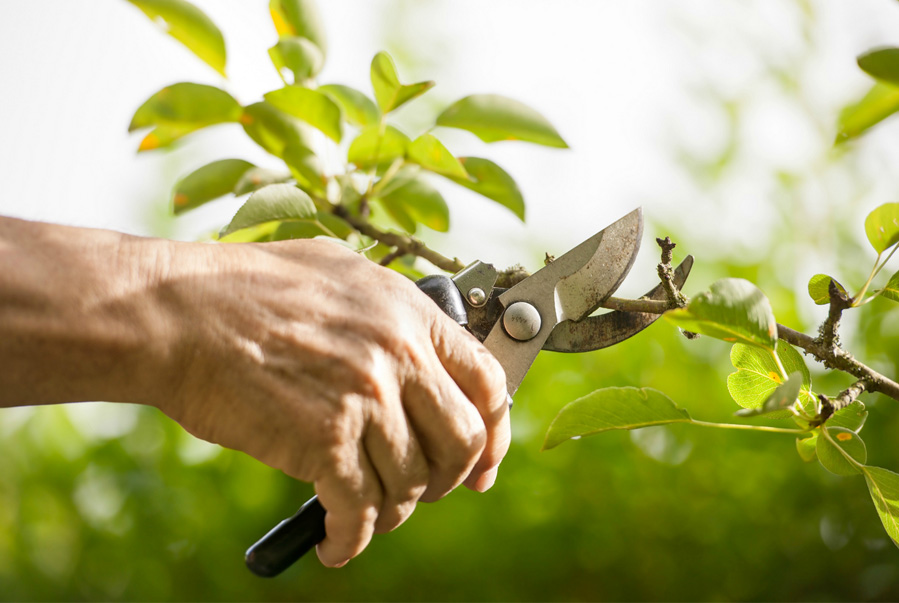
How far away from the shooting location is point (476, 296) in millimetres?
566

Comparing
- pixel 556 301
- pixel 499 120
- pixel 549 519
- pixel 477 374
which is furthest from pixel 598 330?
pixel 549 519

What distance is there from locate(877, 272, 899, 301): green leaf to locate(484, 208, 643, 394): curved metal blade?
19 cm

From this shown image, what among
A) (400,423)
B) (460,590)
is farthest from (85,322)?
(460,590)

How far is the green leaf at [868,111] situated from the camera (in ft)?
1.56

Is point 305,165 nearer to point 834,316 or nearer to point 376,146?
point 376,146

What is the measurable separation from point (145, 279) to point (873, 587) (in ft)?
5.16

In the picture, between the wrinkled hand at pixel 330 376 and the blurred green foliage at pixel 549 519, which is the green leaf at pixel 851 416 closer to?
the wrinkled hand at pixel 330 376

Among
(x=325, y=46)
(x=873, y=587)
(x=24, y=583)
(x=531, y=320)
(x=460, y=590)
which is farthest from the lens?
(x=24, y=583)

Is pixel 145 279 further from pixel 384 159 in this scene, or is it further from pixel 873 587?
pixel 873 587

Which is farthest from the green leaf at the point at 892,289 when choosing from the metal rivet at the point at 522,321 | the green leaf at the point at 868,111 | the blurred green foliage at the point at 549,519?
the blurred green foliage at the point at 549,519

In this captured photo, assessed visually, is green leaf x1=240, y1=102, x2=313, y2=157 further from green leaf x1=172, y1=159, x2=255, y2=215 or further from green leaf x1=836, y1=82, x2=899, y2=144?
green leaf x1=836, y1=82, x2=899, y2=144

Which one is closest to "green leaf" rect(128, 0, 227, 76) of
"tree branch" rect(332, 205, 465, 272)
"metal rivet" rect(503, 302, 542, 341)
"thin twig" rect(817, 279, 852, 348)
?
"tree branch" rect(332, 205, 465, 272)

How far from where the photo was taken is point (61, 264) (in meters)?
0.41

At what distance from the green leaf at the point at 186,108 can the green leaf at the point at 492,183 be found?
0.89 feet
